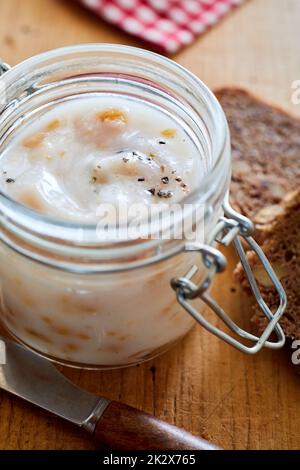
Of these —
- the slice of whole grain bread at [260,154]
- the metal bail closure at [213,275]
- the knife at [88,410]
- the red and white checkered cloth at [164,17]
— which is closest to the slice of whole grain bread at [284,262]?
the slice of whole grain bread at [260,154]

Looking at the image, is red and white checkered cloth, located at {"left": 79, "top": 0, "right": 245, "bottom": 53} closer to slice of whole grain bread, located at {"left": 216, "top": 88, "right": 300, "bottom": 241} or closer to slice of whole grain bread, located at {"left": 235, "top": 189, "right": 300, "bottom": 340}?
slice of whole grain bread, located at {"left": 216, "top": 88, "right": 300, "bottom": 241}

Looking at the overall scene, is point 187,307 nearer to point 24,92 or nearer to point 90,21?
point 24,92

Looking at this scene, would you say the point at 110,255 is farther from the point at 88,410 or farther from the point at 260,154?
the point at 260,154

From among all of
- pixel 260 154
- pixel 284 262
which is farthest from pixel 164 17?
pixel 284 262

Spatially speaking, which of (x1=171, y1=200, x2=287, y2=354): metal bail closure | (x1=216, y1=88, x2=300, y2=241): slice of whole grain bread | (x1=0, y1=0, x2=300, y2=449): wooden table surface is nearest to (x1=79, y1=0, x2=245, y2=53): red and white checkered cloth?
(x1=216, y1=88, x2=300, y2=241): slice of whole grain bread

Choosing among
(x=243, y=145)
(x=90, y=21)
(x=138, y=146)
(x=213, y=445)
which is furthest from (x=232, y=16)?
(x=213, y=445)
